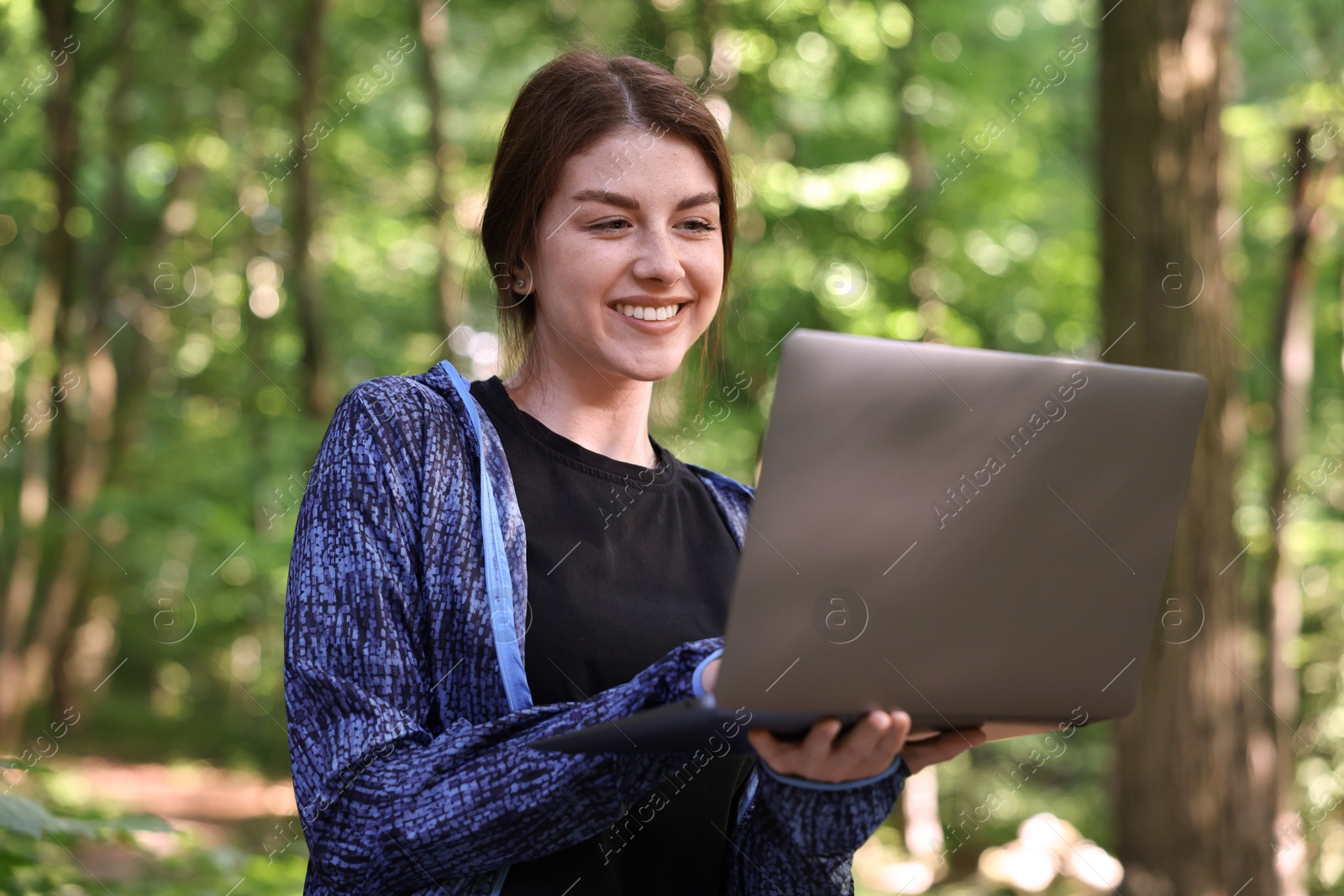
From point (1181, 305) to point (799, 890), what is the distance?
3682 mm

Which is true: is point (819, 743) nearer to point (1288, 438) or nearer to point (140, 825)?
point (140, 825)

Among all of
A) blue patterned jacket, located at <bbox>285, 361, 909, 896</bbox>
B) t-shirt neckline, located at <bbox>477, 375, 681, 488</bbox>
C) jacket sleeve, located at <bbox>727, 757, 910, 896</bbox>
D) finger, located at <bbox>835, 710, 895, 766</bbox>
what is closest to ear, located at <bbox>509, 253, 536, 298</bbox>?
t-shirt neckline, located at <bbox>477, 375, 681, 488</bbox>

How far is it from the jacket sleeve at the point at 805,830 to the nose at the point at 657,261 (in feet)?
2.19

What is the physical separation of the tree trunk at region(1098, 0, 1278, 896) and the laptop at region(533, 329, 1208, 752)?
353 centimetres

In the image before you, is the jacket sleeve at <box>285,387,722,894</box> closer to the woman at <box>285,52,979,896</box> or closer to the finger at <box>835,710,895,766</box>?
the woman at <box>285,52,979,896</box>

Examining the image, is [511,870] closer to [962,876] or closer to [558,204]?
[558,204]

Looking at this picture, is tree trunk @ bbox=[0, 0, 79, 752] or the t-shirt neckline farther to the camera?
tree trunk @ bbox=[0, 0, 79, 752]

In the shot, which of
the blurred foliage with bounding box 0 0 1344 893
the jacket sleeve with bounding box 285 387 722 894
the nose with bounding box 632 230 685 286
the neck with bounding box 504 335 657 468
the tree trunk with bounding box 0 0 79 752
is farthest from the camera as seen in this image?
the tree trunk with bounding box 0 0 79 752

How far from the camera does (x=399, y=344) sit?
1168cm

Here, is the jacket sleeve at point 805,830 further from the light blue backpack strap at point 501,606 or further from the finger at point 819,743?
the light blue backpack strap at point 501,606

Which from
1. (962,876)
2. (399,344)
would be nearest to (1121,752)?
(962,876)

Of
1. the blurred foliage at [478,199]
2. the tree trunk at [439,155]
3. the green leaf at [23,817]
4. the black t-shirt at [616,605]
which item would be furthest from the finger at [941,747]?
the tree trunk at [439,155]

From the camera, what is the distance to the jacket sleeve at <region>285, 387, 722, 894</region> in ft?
4.17

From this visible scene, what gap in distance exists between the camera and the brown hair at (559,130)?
5.68 feet
